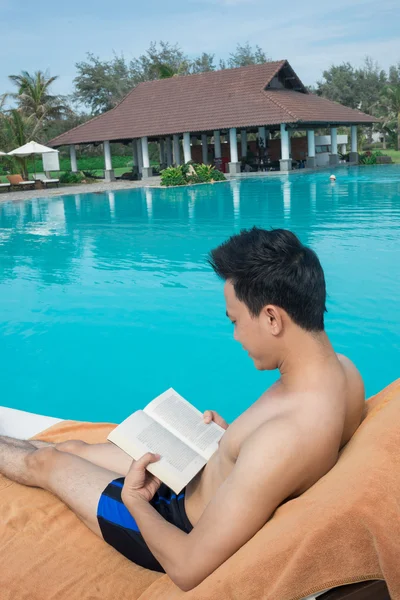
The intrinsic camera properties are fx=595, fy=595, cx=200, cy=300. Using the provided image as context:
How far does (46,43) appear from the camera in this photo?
49.9m

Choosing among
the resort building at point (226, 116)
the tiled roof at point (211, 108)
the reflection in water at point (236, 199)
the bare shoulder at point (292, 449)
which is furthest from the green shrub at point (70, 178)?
the bare shoulder at point (292, 449)

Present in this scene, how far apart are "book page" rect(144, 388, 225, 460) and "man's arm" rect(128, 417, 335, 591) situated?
1.41 ft

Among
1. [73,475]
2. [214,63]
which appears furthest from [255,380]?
[214,63]

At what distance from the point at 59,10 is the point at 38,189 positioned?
2034cm

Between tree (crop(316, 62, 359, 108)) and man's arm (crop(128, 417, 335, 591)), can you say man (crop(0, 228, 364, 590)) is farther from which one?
tree (crop(316, 62, 359, 108))

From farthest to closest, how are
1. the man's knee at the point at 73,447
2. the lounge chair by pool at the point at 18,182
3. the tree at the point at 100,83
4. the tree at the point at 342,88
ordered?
the tree at the point at 342,88, the tree at the point at 100,83, the lounge chair by pool at the point at 18,182, the man's knee at the point at 73,447

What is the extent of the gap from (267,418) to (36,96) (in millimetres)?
42336

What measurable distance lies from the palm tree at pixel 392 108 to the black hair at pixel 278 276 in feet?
138

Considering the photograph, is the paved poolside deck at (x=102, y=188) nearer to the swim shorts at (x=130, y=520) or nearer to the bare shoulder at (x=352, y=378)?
the swim shorts at (x=130, y=520)

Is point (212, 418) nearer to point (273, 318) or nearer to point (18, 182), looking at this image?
point (273, 318)

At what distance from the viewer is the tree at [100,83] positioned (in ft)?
167

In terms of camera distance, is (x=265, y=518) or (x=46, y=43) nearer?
(x=265, y=518)

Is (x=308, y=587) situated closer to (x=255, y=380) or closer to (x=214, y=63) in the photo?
(x=255, y=380)

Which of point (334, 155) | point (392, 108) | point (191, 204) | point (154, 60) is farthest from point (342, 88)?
point (191, 204)
